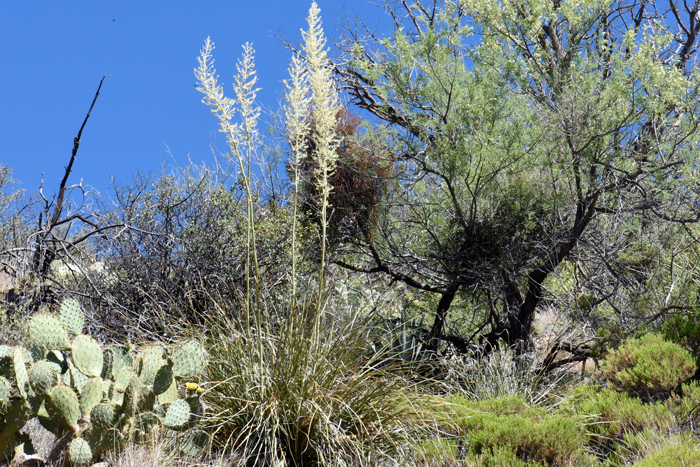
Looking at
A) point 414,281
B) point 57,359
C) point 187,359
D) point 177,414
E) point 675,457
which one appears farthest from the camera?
point 414,281

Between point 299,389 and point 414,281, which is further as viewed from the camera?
point 414,281

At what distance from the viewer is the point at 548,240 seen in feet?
22.2

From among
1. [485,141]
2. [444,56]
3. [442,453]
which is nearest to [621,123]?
[485,141]

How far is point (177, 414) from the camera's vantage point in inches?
145

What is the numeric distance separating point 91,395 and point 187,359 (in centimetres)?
64

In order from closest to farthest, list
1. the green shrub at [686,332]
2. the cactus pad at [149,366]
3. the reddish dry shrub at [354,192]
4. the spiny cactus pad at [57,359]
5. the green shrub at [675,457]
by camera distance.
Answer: the green shrub at [675,457] → the cactus pad at [149,366] → the spiny cactus pad at [57,359] → the green shrub at [686,332] → the reddish dry shrub at [354,192]

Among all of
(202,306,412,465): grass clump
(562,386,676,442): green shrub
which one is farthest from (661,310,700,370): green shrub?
(202,306,412,465): grass clump

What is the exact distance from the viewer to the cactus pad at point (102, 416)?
11.9 ft

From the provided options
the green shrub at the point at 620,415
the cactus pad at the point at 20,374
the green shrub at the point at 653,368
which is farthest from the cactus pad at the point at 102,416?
the green shrub at the point at 653,368

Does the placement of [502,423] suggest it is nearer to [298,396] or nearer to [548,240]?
[298,396]

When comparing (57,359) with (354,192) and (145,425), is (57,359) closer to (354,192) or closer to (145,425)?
(145,425)

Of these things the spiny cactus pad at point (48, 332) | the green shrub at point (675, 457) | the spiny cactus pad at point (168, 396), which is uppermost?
the spiny cactus pad at point (48, 332)

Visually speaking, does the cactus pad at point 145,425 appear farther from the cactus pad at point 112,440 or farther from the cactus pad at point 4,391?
the cactus pad at point 4,391

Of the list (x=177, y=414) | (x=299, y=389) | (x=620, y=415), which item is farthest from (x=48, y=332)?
(x=620, y=415)
